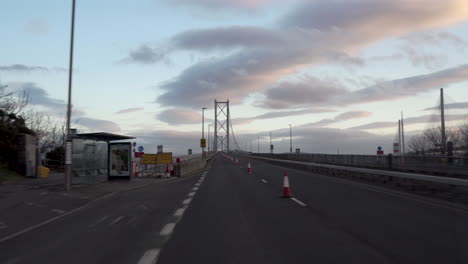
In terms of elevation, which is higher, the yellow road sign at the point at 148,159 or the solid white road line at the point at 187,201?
the yellow road sign at the point at 148,159

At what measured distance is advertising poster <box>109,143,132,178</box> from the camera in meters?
25.2

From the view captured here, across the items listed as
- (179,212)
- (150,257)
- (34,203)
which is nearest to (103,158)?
(34,203)

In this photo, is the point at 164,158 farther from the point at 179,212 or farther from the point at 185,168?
the point at 179,212

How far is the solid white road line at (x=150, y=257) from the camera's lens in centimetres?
665

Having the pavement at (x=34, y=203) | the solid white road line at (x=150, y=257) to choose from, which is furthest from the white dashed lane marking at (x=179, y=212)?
the solid white road line at (x=150, y=257)

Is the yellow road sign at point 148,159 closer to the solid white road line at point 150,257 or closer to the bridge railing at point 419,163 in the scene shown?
the bridge railing at point 419,163

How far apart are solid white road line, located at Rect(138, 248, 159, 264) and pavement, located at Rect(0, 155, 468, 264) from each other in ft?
0.05

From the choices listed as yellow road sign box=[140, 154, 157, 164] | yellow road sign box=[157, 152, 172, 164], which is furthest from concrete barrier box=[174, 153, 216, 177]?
yellow road sign box=[140, 154, 157, 164]

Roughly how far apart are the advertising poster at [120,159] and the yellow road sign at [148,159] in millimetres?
9071

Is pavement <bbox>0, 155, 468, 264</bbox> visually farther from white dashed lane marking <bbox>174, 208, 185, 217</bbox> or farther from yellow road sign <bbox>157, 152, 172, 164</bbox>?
yellow road sign <bbox>157, 152, 172, 164</bbox>

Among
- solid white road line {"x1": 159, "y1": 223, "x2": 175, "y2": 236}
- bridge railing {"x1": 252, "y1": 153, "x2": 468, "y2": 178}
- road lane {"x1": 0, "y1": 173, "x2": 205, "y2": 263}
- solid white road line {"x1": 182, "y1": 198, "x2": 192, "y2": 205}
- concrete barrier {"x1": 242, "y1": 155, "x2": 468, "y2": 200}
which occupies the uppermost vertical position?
bridge railing {"x1": 252, "y1": 153, "x2": 468, "y2": 178}

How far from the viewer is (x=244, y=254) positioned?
23.3 feet

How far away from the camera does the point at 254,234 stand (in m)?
8.80

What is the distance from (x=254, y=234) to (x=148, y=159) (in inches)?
1065
